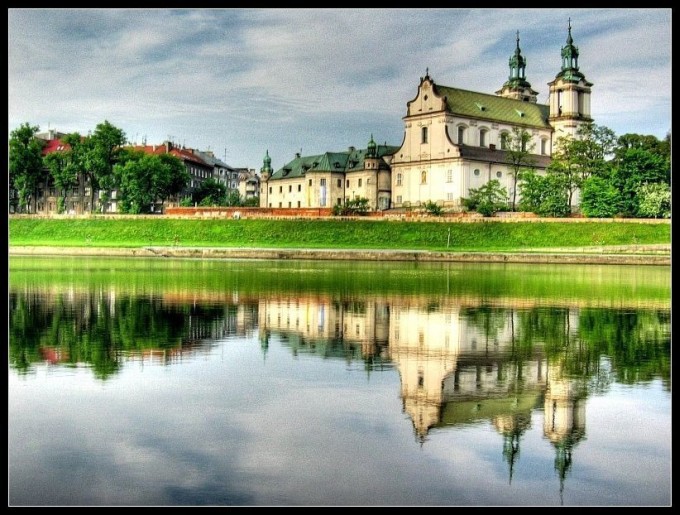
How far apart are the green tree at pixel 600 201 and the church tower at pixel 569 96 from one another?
21184 millimetres

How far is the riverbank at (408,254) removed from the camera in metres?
49.8

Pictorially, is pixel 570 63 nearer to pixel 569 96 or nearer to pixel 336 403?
pixel 569 96

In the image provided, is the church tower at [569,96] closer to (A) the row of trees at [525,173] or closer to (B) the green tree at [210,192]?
(A) the row of trees at [525,173]

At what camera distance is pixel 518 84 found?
98.8 meters

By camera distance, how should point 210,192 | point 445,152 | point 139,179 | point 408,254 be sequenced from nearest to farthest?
point 408,254 → point 139,179 → point 445,152 → point 210,192

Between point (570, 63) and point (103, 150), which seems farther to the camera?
point (570, 63)

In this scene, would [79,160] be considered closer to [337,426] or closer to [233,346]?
[233,346]

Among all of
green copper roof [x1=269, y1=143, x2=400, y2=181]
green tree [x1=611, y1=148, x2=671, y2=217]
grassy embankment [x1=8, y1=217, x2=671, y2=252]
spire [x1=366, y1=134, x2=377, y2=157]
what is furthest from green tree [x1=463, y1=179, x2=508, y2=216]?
green copper roof [x1=269, y1=143, x2=400, y2=181]

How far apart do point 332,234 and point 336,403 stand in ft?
168

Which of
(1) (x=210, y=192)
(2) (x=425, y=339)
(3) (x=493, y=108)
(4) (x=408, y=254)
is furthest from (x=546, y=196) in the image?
(2) (x=425, y=339)

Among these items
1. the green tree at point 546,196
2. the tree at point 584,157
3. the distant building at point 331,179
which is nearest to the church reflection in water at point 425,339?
the green tree at point 546,196

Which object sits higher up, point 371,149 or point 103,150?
point 371,149

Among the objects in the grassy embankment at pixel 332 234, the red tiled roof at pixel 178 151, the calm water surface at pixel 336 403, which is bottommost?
the calm water surface at pixel 336 403

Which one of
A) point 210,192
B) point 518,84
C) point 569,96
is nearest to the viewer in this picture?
point 569,96
